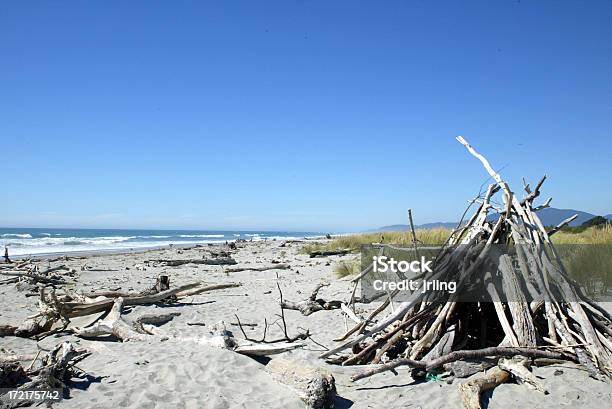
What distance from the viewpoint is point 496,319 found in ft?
14.7

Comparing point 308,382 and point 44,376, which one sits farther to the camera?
point 308,382

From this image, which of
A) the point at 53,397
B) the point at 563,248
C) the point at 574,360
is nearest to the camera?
the point at 53,397

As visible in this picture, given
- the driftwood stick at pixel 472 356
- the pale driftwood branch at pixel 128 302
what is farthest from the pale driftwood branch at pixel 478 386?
the pale driftwood branch at pixel 128 302

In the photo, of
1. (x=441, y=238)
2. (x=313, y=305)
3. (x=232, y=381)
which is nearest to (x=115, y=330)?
(x=232, y=381)

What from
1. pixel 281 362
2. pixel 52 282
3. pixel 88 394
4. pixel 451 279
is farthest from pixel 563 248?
pixel 52 282

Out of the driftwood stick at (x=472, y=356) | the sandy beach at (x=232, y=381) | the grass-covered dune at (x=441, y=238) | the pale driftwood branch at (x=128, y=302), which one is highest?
the grass-covered dune at (x=441, y=238)

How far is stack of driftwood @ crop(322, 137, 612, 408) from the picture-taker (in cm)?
344

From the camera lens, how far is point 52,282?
10.1m

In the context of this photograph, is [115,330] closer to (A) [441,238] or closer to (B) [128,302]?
(B) [128,302]

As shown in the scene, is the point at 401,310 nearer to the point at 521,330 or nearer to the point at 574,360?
the point at 521,330

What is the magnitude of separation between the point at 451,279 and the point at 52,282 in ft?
32.9

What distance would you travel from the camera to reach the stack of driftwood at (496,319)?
3.44m

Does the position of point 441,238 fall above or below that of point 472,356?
above

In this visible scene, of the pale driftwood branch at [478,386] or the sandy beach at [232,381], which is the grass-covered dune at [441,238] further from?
the pale driftwood branch at [478,386]
